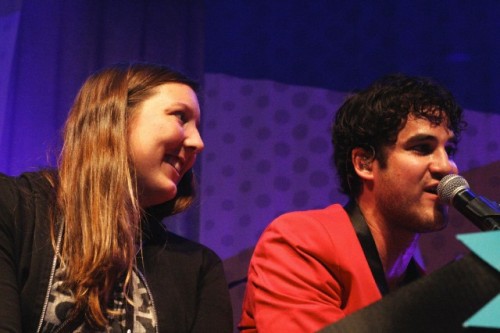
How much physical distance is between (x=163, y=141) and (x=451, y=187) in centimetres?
64

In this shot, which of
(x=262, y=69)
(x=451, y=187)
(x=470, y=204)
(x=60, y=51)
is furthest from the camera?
(x=262, y=69)

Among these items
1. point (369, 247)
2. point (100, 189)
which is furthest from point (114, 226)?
point (369, 247)

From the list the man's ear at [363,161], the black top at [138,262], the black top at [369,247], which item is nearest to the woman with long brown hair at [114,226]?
the black top at [138,262]

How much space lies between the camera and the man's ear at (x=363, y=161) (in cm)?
174

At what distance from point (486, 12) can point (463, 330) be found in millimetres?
2123

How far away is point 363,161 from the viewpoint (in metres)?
1.78

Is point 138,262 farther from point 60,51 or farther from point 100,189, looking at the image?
point 60,51

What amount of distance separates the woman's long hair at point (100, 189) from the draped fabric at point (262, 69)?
2.62 feet

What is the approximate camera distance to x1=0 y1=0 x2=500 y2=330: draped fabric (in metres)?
2.30

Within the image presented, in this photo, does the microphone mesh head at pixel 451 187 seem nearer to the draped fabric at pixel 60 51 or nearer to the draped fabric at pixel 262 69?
the draped fabric at pixel 262 69

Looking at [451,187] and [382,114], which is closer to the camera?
[451,187]

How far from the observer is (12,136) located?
85.4 inches

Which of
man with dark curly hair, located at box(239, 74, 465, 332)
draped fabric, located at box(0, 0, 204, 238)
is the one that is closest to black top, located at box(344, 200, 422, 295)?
man with dark curly hair, located at box(239, 74, 465, 332)

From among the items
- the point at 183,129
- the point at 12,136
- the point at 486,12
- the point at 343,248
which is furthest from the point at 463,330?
the point at 486,12
